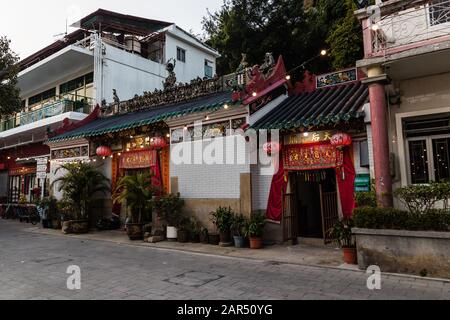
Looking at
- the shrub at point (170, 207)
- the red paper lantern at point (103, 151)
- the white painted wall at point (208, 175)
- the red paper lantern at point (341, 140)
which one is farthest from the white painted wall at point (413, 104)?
the red paper lantern at point (103, 151)

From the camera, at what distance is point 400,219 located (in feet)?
22.4

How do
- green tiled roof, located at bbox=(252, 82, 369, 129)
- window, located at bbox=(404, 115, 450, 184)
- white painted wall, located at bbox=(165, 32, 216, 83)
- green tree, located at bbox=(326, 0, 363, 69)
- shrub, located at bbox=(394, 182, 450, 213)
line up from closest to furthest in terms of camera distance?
shrub, located at bbox=(394, 182, 450, 213) → window, located at bbox=(404, 115, 450, 184) → green tiled roof, located at bbox=(252, 82, 369, 129) → green tree, located at bbox=(326, 0, 363, 69) → white painted wall, located at bbox=(165, 32, 216, 83)

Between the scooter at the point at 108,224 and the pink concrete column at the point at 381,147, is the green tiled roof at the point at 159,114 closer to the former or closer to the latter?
the scooter at the point at 108,224

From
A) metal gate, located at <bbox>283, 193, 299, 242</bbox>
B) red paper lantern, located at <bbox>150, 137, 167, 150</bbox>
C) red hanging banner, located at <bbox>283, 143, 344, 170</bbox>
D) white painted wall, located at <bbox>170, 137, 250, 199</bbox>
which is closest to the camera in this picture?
red hanging banner, located at <bbox>283, 143, 344, 170</bbox>

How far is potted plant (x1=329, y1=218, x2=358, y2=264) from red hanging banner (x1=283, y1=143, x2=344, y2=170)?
2.07 meters

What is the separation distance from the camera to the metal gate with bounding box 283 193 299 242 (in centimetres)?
1055

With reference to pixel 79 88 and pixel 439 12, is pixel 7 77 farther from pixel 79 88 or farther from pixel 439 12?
pixel 439 12

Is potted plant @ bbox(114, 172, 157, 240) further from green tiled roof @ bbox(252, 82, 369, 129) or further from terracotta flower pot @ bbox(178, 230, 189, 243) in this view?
green tiled roof @ bbox(252, 82, 369, 129)

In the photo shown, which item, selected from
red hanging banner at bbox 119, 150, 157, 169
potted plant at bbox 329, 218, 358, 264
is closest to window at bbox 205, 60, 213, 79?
red hanging banner at bbox 119, 150, 157, 169

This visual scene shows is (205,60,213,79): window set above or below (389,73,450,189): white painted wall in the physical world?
above

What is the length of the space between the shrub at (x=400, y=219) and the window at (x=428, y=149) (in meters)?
2.16

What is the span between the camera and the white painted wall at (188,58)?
22.0 m

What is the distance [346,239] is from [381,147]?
7.20 ft
